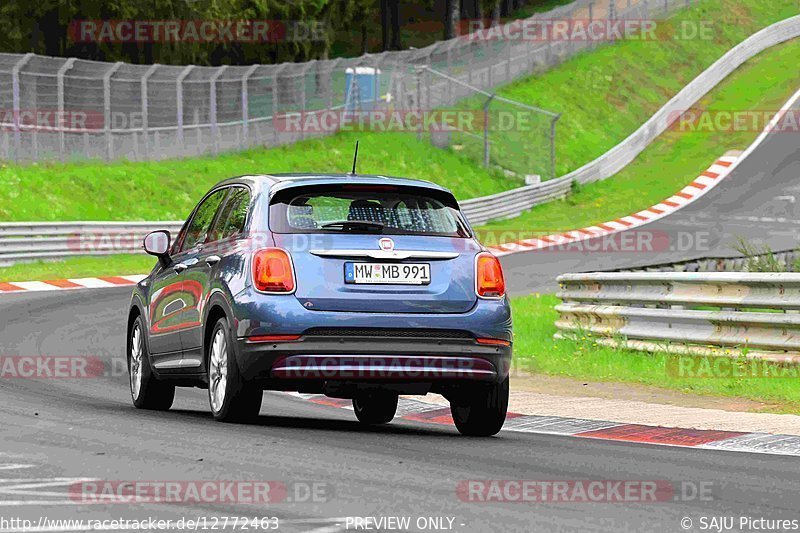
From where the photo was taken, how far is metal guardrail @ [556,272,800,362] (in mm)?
14086

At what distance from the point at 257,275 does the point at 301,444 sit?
1198mm

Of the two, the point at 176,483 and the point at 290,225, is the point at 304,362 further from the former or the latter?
the point at 176,483

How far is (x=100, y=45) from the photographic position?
4569 cm

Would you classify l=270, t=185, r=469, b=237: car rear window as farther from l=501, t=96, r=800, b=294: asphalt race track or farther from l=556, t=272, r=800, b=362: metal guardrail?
l=501, t=96, r=800, b=294: asphalt race track

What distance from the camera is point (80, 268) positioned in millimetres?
29844

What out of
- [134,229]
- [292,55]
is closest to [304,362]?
[134,229]

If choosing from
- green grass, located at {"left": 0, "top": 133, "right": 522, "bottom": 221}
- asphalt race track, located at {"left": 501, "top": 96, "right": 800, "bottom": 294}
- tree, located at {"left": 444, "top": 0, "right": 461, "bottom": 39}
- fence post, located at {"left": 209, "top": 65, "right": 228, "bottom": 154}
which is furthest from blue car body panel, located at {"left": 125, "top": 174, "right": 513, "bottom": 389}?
tree, located at {"left": 444, "top": 0, "right": 461, "bottom": 39}

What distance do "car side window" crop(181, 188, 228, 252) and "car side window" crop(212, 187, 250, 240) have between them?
8.1 inches

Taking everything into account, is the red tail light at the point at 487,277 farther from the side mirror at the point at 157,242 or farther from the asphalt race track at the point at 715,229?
the asphalt race track at the point at 715,229

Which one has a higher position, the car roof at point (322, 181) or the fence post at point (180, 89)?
the fence post at point (180, 89)

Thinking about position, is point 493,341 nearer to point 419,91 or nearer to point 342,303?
point 342,303

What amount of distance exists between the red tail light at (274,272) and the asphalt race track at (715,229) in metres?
18.0

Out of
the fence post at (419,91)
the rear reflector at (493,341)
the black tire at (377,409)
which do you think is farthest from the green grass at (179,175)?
the rear reflector at (493,341)

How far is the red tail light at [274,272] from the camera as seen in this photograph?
982 centimetres
